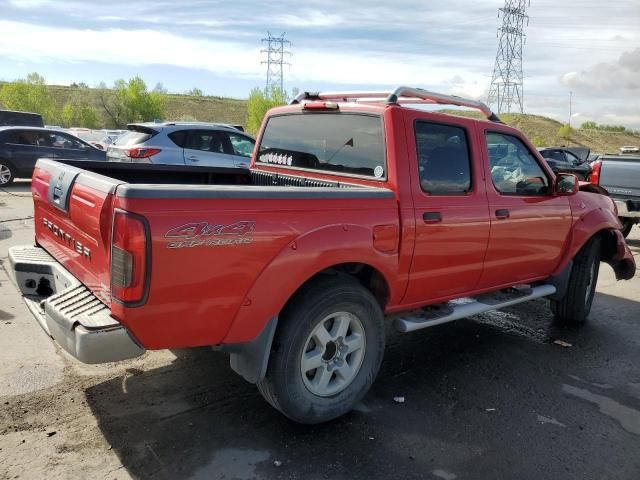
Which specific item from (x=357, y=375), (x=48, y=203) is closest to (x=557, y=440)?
(x=357, y=375)

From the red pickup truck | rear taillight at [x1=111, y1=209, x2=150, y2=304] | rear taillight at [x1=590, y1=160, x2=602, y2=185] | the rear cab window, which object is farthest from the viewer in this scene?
rear taillight at [x1=590, y1=160, x2=602, y2=185]

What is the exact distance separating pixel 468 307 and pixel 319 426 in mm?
1559

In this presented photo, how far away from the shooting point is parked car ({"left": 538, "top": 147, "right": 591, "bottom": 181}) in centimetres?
1920

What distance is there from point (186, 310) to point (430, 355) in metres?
2.56

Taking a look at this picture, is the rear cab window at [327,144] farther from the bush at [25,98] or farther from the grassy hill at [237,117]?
the grassy hill at [237,117]

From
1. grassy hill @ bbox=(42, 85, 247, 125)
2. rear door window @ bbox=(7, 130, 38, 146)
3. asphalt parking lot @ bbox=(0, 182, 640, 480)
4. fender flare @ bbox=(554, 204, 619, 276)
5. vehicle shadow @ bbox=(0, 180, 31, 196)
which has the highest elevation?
grassy hill @ bbox=(42, 85, 247, 125)

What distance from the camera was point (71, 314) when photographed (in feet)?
9.32

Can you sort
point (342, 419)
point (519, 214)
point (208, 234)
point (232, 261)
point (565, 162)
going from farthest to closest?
point (565, 162) < point (519, 214) < point (342, 419) < point (232, 261) < point (208, 234)

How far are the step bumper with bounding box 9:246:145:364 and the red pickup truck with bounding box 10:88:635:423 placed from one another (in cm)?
1

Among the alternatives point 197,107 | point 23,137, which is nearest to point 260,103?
point 197,107

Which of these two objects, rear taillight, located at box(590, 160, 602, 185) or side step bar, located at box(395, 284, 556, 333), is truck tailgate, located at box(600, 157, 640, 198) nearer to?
rear taillight, located at box(590, 160, 602, 185)

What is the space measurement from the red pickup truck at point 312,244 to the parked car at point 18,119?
1718cm

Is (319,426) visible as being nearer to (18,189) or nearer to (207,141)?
(207,141)

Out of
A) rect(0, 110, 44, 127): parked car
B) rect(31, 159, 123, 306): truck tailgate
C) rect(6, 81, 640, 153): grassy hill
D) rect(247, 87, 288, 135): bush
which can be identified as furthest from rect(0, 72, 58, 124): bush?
rect(31, 159, 123, 306): truck tailgate
